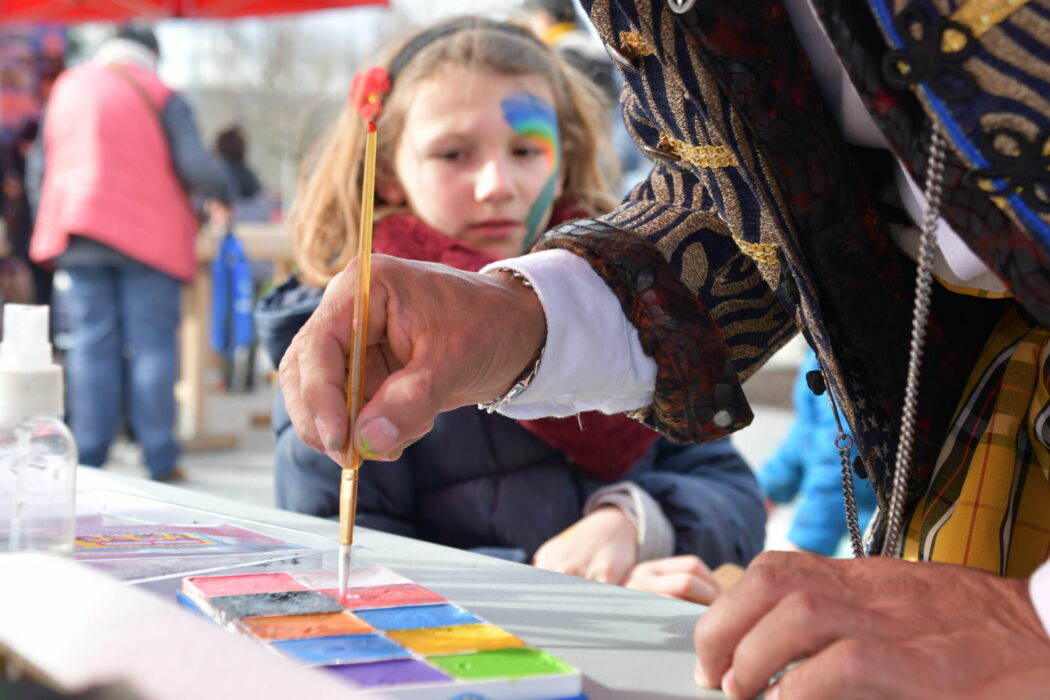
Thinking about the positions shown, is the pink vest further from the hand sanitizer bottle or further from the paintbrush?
the paintbrush

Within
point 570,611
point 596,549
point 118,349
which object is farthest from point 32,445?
point 118,349

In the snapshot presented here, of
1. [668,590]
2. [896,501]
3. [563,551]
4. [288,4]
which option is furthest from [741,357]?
[288,4]

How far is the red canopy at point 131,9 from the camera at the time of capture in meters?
5.18

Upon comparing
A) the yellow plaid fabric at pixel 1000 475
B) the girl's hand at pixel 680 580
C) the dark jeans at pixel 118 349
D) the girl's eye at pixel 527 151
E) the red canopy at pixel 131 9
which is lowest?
the dark jeans at pixel 118 349

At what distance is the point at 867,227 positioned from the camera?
754mm

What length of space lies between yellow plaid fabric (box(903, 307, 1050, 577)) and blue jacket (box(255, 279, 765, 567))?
74cm

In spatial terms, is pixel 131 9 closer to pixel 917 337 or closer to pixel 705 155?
pixel 705 155

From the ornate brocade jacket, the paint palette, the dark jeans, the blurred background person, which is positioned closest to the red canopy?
the blurred background person

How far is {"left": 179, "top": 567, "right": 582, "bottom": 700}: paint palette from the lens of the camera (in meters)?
0.51

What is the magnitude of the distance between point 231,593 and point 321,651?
11 centimetres

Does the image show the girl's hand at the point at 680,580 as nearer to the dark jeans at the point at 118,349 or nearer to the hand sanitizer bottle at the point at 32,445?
the hand sanitizer bottle at the point at 32,445

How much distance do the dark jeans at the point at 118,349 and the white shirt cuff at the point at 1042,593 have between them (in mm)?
3457

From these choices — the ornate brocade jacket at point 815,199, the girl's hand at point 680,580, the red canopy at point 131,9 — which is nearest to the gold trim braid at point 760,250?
the ornate brocade jacket at point 815,199

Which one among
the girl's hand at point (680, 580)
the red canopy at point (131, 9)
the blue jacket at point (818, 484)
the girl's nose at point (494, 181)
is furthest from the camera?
the red canopy at point (131, 9)
